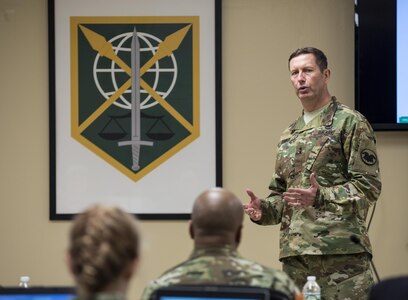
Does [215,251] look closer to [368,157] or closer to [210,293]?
[210,293]

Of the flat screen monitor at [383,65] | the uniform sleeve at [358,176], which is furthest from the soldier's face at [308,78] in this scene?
the flat screen monitor at [383,65]

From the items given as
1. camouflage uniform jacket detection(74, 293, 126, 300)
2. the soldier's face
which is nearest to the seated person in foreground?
camouflage uniform jacket detection(74, 293, 126, 300)

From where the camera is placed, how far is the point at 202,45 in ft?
16.8

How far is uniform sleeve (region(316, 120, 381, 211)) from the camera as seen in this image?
11.7 feet

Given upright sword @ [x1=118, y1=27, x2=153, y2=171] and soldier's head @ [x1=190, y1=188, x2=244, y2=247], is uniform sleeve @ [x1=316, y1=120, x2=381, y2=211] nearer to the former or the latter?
soldier's head @ [x1=190, y1=188, x2=244, y2=247]

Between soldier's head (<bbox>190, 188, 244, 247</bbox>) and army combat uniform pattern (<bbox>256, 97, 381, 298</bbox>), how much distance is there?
3.79ft

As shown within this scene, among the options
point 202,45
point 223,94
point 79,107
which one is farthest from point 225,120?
point 79,107

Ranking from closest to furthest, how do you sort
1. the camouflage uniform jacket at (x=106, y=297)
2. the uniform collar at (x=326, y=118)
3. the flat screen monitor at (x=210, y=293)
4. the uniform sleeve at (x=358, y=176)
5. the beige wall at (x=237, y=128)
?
the camouflage uniform jacket at (x=106, y=297), the flat screen monitor at (x=210, y=293), the uniform sleeve at (x=358, y=176), the uniform collar at (x=326, y=118), the beige wall at (x=237, y=128)

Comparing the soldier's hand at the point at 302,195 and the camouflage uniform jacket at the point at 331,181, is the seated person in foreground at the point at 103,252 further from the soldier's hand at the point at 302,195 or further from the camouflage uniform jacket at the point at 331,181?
the camouflage uniform jacket at the point at 331,181

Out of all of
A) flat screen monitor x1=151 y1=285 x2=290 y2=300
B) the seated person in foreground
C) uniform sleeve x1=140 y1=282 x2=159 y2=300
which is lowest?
uniform sleeve x1=140 y1=282 x2=159 y2=300

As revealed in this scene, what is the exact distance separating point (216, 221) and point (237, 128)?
2753 mm

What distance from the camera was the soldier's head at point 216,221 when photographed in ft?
7.92

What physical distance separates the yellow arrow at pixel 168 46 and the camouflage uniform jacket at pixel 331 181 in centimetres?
152

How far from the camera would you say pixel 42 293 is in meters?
Result: 2.20
